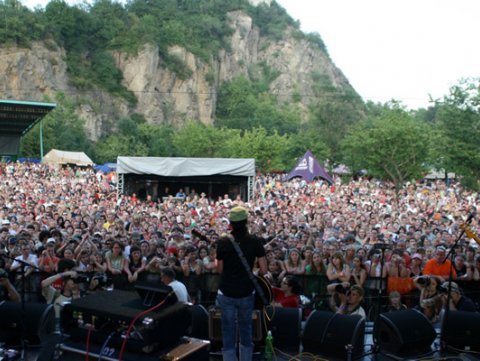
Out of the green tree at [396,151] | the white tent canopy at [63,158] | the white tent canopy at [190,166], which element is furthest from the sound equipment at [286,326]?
the white tent canopy at [63,158]

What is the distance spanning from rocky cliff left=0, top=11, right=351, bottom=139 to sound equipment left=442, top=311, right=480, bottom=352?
69959mm

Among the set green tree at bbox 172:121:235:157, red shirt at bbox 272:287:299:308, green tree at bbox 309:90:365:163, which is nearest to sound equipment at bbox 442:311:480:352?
red shirt at bbox 272:287:299:308

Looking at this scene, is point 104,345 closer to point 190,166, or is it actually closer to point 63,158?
point 190,166

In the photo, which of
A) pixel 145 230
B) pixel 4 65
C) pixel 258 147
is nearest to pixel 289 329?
pixel 145 230

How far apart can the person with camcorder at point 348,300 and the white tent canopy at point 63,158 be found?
43636 millimetres

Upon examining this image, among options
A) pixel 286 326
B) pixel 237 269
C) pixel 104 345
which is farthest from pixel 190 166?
pixel 104 345

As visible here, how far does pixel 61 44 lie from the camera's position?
79938mm

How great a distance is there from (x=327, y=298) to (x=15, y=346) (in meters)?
4.38

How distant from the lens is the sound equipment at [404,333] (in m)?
6.63

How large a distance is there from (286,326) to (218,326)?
2.96 ft

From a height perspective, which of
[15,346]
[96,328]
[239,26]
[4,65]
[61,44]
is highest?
[239,26]

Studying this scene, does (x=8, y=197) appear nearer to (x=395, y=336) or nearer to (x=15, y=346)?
(x=15, y=346)

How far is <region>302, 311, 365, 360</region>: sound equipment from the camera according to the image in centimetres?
642

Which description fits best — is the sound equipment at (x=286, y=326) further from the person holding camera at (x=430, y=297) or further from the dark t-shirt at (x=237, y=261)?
the person holding camera at (x=430, y=297)
